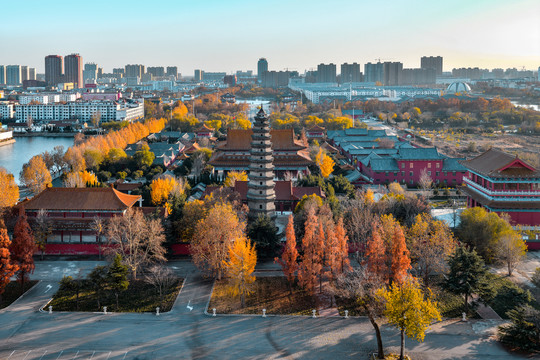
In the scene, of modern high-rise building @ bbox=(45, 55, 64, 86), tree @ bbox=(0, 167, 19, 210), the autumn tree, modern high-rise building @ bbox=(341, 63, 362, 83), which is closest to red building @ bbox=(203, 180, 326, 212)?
the autumn tree

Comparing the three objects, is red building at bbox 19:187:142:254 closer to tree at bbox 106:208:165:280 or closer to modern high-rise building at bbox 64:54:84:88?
tree at bbox 106:208:165:280

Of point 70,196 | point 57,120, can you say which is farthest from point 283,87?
point 70,196

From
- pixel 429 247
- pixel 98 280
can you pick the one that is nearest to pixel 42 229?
pixel 98 280

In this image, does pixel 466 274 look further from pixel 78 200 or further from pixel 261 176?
pixel 78 200

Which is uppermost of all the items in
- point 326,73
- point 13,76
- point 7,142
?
point 13,76

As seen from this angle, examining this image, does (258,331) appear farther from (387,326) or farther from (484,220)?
(484,220)

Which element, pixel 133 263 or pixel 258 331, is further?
pixel 133 263
